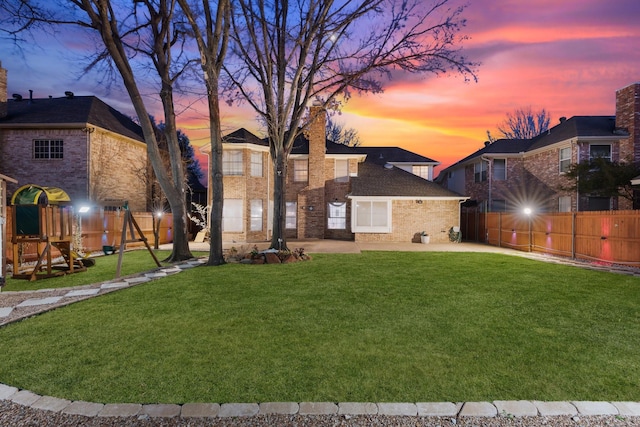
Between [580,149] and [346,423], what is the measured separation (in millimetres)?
23034

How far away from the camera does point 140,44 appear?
13.5 m

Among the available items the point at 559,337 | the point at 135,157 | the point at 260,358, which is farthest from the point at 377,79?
the point at 135,157

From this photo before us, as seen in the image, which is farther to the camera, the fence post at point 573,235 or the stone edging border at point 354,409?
the fence post at point 573,235

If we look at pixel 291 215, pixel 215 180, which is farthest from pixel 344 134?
pixel 215 180

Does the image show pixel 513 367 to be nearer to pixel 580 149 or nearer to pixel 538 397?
pixel 538 397

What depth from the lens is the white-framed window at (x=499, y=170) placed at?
24.4 meters

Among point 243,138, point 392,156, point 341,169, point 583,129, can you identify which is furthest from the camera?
point 392,156

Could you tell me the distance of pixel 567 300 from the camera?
263 inches

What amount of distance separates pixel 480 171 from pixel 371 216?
10.2 meters

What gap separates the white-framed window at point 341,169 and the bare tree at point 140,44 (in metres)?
11.6

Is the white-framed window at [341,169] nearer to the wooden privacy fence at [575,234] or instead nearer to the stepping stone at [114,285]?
the wooden privacy fence at [575,234]

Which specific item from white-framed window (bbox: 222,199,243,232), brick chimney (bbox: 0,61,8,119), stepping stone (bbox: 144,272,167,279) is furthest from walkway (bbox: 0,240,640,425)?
brick chimney (bbox: 0,61,8,119)

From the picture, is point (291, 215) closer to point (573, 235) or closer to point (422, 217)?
point (422, 217)

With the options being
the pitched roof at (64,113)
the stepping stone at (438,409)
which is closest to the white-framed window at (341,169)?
the pitched roof at (64,113)
